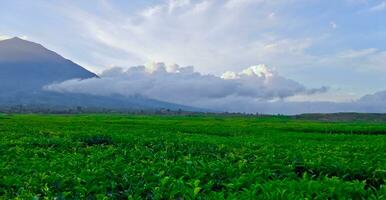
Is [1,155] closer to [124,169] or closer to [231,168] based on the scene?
[124,169]

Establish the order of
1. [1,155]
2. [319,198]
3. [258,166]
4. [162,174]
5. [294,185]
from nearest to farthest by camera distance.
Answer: [319,198] < [294,185] < [162,174] < [258,166] < [1,155]

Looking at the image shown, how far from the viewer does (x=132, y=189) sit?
10.9 meters

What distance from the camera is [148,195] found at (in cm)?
1015

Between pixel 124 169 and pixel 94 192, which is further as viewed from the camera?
pixel 124 169

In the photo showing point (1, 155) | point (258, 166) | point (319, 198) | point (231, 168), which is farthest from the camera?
point (1, 155)

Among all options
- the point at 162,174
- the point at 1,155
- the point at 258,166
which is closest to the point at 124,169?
the point at 162,174

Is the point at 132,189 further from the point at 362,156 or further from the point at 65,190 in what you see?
the point at 362,156

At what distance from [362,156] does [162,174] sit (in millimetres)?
9417

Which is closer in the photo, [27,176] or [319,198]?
[319,198]

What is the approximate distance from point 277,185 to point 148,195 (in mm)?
2835

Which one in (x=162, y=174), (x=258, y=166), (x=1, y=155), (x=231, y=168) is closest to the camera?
(x=162, y=174)

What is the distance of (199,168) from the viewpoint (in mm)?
12891

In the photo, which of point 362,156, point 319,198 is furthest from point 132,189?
point 362,156

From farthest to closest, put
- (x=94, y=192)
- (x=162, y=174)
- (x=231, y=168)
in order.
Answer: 1. (x=231, y=168)
2. (x=162, y=174)
3. (x=94, y=192)
